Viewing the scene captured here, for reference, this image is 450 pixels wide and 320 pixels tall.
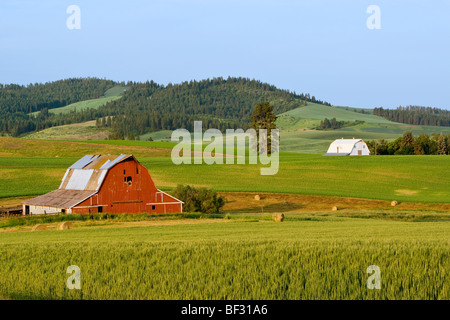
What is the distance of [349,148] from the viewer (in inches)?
5064

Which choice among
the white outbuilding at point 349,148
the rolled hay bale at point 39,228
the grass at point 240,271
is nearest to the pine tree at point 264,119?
the white outbuilding at point 349,148

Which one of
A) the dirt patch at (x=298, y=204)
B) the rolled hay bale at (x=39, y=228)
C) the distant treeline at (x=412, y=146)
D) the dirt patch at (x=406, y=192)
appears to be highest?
the distant treeline at (x=412, y=146)

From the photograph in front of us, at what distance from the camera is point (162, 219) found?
40438 millimetres

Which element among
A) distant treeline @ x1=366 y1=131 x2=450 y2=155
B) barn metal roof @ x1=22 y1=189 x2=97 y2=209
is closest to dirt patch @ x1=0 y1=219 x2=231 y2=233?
barn metal roof @ x1=22 y1=189 x2=97 y2=209

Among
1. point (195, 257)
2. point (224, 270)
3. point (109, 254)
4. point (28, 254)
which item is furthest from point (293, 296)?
point (28, 254)

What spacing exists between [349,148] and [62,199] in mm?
88113

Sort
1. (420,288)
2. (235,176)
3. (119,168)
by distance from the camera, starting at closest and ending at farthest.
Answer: (420,288)
(119,168)
(235,176)

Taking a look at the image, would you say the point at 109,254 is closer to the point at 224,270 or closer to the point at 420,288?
the point at 224,270

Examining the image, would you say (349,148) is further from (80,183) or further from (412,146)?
(80,183)

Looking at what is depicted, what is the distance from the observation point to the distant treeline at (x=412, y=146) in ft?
410

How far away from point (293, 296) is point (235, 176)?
206 feet

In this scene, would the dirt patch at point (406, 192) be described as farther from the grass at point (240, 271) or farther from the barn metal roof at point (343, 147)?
the barn metal roof at point (343, 147)

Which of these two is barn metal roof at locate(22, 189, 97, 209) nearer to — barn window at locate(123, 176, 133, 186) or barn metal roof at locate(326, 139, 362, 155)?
barn window at locate(123, 176, 133, 186)

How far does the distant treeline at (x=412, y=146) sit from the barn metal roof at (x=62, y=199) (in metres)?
86.9
